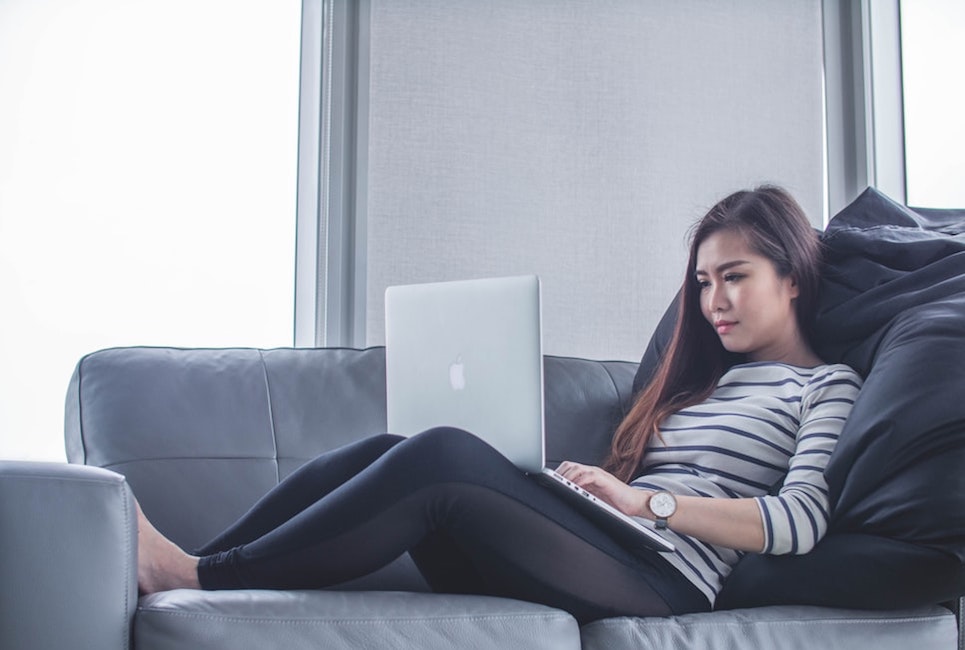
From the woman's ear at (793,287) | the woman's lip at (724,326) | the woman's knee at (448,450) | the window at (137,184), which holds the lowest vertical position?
the woman's knee at (448,450)

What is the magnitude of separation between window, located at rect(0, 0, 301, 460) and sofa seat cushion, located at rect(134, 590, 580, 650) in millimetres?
1358

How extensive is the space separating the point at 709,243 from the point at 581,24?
4.03 feet

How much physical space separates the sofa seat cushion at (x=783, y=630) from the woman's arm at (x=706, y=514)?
0.36ft

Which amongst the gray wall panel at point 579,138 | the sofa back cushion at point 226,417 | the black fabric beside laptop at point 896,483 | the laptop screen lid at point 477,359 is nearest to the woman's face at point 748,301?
the black fabric beside laptop at point 896,483

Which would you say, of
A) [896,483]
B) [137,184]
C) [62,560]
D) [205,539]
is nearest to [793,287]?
[896,483]

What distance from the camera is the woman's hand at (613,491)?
161 centimetres

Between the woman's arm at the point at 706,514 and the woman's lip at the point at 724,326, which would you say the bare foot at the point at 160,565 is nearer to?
the woman's arm at the point at 706,514

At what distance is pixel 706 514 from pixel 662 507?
0.22 ft

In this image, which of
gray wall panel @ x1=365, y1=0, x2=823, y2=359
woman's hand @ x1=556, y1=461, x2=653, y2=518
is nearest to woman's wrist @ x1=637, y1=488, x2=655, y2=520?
woman's hand @ x1=556, y1=461, x2=653, y2=518

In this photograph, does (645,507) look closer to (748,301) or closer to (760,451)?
(760,451)

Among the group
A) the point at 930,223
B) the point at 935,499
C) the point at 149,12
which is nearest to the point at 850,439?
the point at 935,499

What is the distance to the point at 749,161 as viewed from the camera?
3076 mm

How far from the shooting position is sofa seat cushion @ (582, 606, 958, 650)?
1.49 meters

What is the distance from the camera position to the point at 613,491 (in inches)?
64.1
